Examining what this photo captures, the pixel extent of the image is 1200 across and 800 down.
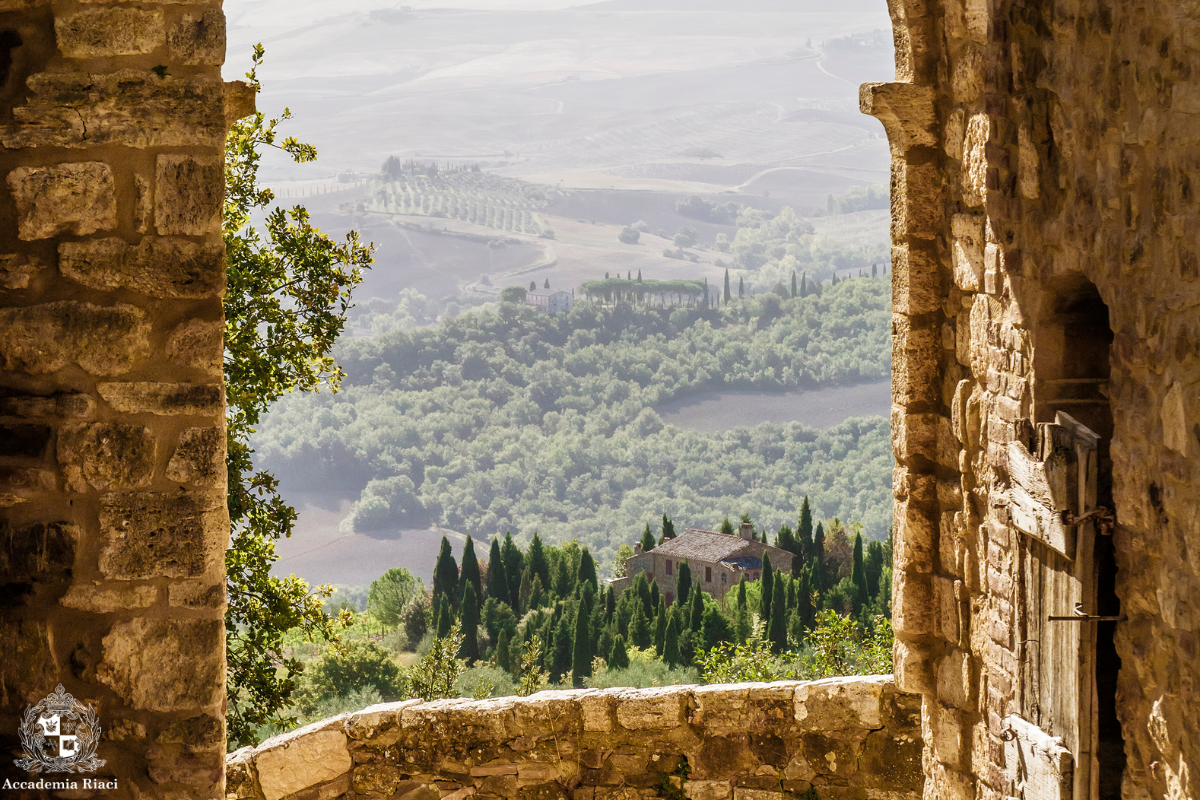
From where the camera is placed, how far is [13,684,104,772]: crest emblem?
7.41 feet

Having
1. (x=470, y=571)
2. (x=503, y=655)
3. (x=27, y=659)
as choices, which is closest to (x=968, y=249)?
(x=27, y=659)

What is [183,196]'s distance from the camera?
2307mm

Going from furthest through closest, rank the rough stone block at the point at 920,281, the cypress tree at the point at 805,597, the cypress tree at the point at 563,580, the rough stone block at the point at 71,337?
1. the cypress tree at the point at 563,580
2. the cypress tree at the point at 805,597
3. the rough stone block at the point at 920,281
4. the rough stone block at the point at 71,337

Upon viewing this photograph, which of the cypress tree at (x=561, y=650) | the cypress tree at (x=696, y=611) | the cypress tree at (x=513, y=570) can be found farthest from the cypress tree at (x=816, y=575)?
the cypress tree at (x=513, y=570)

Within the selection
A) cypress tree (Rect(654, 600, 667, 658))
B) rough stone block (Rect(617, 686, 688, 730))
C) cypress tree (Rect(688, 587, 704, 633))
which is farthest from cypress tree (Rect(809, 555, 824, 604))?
rough stone block (Rect(617, 686, 688, 730))

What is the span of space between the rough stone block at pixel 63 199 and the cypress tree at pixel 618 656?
1111cm

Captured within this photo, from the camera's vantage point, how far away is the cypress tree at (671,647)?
13367mm

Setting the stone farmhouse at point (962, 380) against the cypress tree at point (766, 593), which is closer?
the stone farmhouse at point (962, 380)

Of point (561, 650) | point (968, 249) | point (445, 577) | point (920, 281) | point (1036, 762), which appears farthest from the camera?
point (445, 577)

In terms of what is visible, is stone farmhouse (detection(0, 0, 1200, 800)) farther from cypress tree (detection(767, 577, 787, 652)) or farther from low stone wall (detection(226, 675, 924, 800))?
cypress tree (detection(767, 577, 787, 652))

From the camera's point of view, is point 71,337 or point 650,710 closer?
point 71,337

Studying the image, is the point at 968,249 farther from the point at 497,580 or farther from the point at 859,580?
the point at 497,580

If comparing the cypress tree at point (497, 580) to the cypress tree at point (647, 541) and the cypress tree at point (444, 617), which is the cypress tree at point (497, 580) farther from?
the cypress tree at point (647, 541)

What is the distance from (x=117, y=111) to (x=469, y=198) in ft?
159
